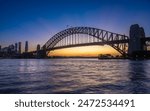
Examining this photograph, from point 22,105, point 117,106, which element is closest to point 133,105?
point 117,106

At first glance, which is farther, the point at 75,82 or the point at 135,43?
the point at 135,43

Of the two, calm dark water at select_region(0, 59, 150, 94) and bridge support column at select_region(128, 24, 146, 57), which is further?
bridge support column at select_region(128, 24, 146, 57)

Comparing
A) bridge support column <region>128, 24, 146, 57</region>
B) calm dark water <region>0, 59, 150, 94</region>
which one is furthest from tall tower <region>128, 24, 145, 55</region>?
calm dark water <region>0, 59, 150, 94</region>

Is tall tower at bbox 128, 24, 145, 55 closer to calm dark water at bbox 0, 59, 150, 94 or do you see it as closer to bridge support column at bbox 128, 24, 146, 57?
bridge support column at bbox 128, 24, 146, 57

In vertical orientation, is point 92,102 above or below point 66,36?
below

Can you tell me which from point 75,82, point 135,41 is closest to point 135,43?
point 135,41

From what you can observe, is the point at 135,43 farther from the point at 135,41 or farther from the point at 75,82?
the point at 75,82

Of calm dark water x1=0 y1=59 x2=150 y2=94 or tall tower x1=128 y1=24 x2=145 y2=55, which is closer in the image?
calm dark water x1=0 y1=59 x2=150 y2=94

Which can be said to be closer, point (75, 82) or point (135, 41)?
point (75, 82)

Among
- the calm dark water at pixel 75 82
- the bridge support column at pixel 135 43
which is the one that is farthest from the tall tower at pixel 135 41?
the calm dark water at pixel 75 82

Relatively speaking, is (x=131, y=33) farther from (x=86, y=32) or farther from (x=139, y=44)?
(x=86, y=32)

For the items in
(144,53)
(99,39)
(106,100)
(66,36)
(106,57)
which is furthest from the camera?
(106,57)
